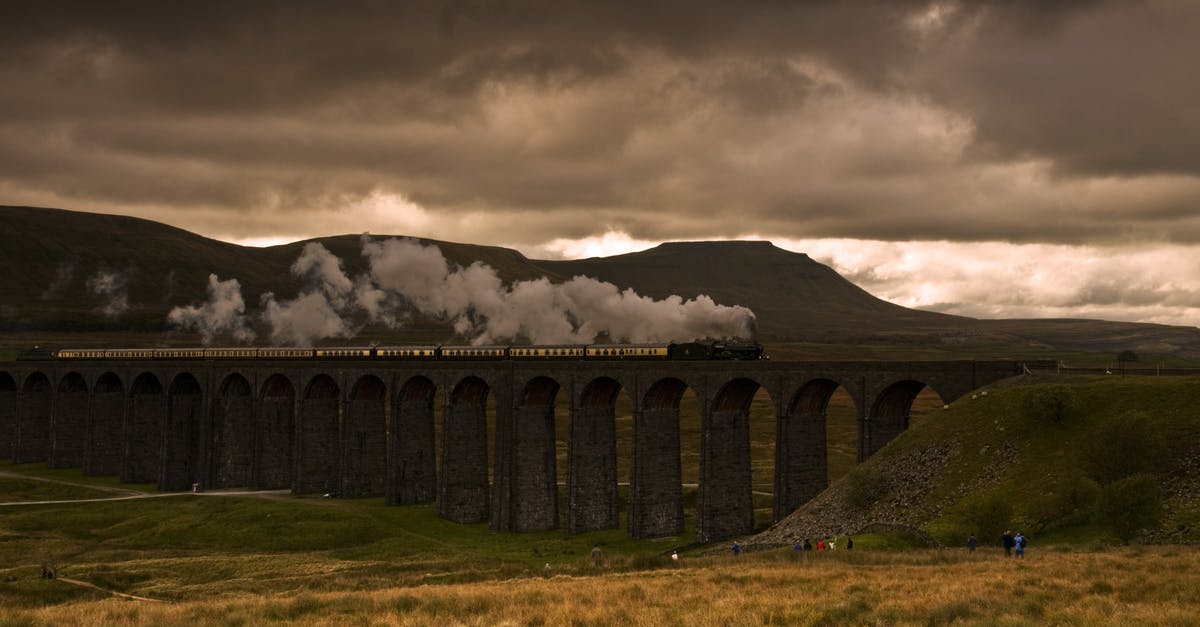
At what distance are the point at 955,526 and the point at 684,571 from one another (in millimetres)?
14414

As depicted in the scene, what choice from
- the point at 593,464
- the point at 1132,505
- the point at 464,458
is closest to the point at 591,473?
the point at 593,464

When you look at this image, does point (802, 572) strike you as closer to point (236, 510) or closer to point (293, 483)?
point (236, 510)

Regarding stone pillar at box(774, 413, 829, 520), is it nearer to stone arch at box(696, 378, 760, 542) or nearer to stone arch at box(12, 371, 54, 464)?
stone arch at box(696, 378, 760, 542)

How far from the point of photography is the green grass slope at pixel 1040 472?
41844mm

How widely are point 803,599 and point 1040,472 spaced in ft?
73.8

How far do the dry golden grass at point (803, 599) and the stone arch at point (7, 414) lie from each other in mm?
99698

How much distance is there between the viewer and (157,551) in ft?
217

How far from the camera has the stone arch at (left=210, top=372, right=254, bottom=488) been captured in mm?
97875

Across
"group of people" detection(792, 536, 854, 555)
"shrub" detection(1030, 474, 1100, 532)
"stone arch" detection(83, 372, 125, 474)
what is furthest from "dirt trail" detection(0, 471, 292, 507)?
"shrub" detection(1030, 474, 1100, 532)

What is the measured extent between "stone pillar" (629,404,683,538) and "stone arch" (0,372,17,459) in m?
90.6

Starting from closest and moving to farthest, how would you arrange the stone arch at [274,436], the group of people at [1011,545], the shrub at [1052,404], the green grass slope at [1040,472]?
1. the group of people at [1011,545]
2. the green grass slope at [1040,472]
3. the shrub at [1052,404]
4. the stone arch at [274,436]

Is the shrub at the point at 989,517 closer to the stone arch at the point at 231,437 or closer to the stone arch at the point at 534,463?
the stone arch at the point at 534,463

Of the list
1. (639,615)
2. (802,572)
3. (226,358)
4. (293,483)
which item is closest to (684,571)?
(802,572)

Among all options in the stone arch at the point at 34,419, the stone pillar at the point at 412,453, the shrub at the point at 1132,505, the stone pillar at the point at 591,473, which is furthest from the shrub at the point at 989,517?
the stone arch at the point at 34,419
